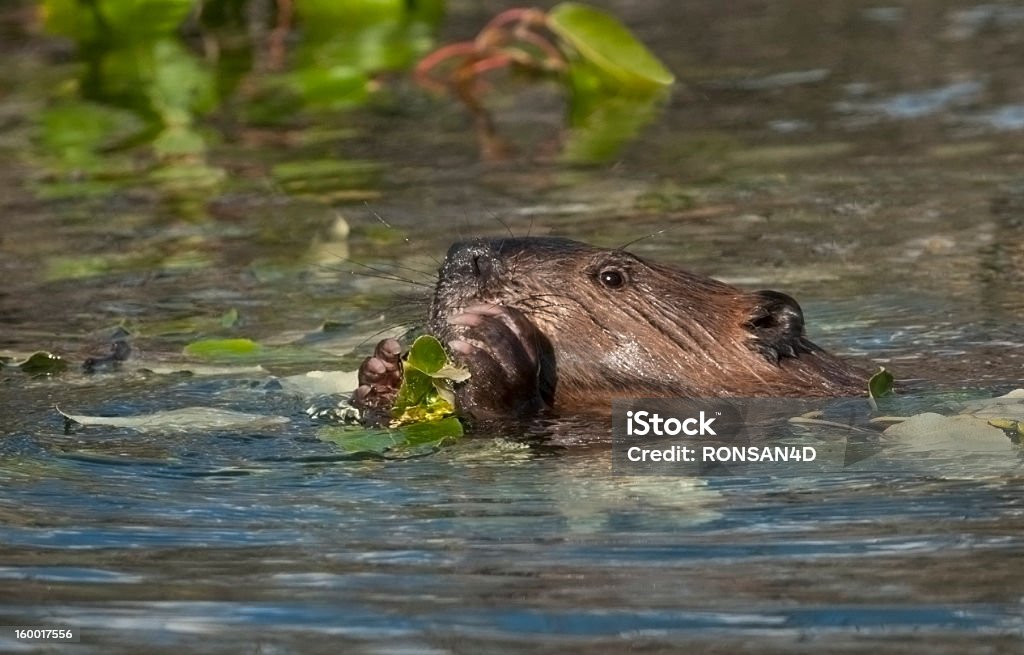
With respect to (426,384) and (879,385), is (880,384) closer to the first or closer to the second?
(879,385)

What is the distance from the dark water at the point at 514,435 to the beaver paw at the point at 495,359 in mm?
142

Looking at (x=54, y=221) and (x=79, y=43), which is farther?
(x=79, y=43)

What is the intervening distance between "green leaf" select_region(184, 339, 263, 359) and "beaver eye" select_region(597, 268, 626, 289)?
1202mm

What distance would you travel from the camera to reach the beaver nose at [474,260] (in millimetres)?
5195

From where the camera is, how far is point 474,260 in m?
5.23

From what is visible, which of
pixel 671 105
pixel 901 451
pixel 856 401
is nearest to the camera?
pixel 901 451

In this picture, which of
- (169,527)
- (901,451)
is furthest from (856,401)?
(169,527)

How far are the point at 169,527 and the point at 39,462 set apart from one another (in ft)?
2.42

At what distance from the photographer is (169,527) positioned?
4.19 metres

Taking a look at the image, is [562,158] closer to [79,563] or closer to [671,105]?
[671,105]

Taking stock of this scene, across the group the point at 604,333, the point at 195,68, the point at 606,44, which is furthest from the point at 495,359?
the point at 195,68

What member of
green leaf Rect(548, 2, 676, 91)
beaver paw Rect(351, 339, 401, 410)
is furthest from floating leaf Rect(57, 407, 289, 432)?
green leaf Rect(548, 2, 676, 91)

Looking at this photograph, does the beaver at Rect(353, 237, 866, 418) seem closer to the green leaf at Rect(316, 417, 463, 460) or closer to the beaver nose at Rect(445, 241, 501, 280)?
the beaver nose at Rect(445, 241, 501, 280)

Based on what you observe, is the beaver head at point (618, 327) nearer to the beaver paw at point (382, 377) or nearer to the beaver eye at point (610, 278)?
the beaver eye at point (610, 278)
